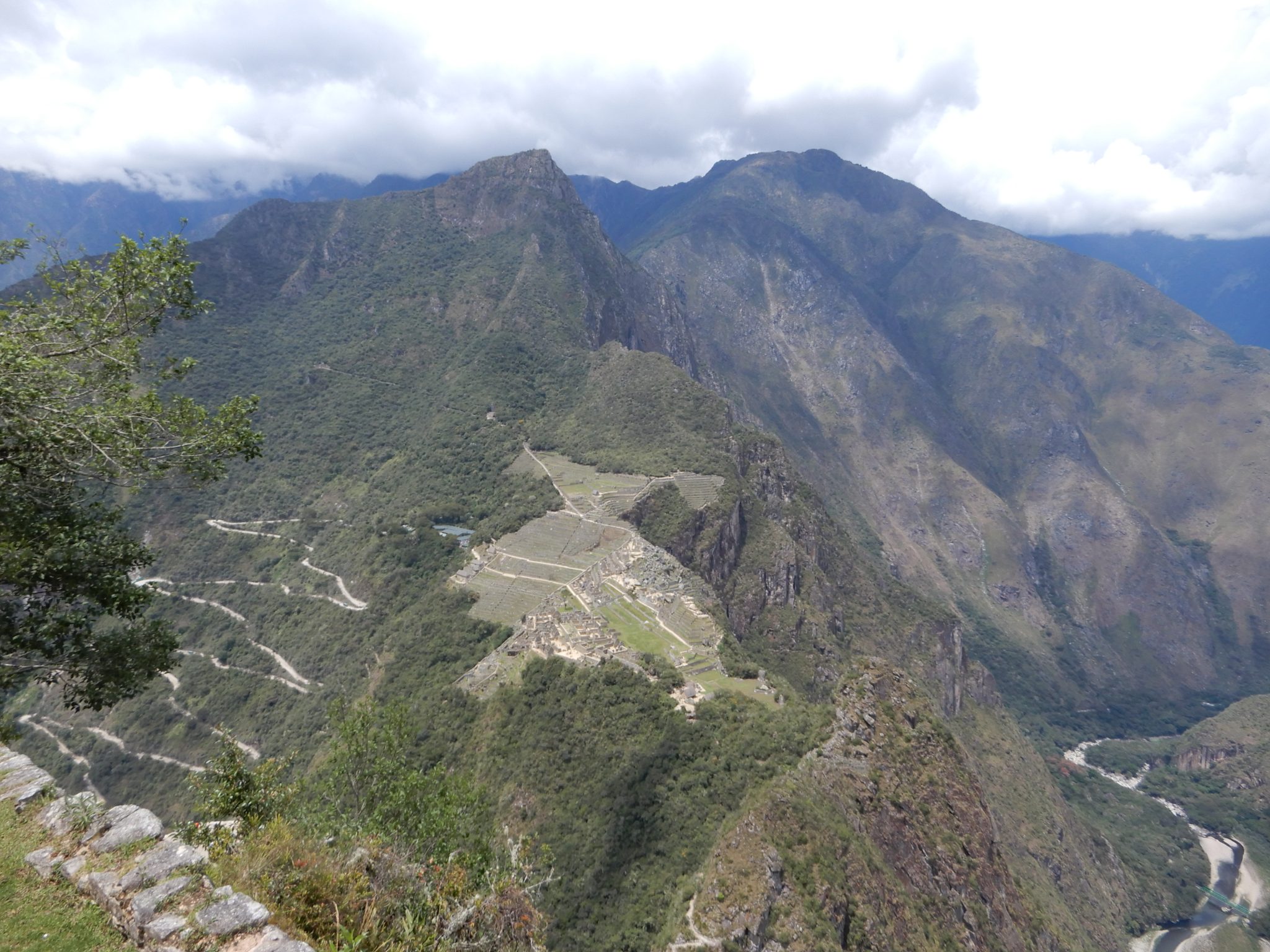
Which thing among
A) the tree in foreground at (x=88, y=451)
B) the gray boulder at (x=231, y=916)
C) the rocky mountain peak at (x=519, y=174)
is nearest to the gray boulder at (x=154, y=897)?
the gray boulder at (x=231, y=916)

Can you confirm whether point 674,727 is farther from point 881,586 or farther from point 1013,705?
point 1013,705

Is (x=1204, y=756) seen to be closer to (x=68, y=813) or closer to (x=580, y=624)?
(x=580, y=624)

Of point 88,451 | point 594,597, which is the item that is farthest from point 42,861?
point 594,597

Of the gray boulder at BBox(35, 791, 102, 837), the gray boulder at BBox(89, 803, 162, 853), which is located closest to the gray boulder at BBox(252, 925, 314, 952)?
the gray boulder at BBox(89, 803, 162, 853)

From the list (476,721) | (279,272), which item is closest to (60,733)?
(476,721)

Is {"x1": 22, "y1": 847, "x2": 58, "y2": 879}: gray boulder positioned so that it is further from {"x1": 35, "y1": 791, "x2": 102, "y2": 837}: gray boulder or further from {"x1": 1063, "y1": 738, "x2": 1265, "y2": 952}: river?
{"x1": 1063, "y1": 738, "x2": 1265, "y2": 952}: river

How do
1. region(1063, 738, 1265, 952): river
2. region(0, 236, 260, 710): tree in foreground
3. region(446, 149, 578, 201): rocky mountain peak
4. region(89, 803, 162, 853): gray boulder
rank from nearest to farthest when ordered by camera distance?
1. region(89, 803, 162, 853): gray boulder
2. region(0, 236, 260, 710): tree in foreground
3. region(1063, 738, 1265, 952): river
4. region(446, 149, 578, 201): rocky mountain peak
